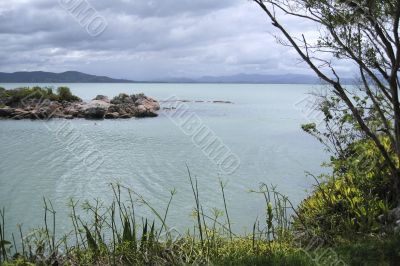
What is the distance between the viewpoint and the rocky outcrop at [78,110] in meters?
40.9

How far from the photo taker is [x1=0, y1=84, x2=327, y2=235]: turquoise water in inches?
473

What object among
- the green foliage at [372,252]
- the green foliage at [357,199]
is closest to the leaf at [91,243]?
the green foliage at [372,252]

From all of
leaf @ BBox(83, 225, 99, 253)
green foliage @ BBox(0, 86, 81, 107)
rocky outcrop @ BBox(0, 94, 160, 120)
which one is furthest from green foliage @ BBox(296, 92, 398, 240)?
green foliage @ BBox(0, 86, 81, 107)

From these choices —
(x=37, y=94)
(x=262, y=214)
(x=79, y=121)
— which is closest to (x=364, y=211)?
(x=262, y=214)

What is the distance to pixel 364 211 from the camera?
261 inches

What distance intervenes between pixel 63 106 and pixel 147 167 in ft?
99.2

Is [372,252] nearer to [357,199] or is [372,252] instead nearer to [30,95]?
[357,199]

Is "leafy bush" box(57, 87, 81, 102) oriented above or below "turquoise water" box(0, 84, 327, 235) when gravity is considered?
above

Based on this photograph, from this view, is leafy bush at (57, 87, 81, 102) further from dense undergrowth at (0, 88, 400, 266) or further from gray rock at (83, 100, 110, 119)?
dense undergrowth at (0, 88, 400, 266)

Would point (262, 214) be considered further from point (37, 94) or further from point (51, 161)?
point (37, 94)

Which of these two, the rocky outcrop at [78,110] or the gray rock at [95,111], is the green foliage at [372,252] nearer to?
the rocky outcrop at [78,110]

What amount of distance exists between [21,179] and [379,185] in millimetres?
12218

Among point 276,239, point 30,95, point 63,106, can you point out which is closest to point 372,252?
point 276,239

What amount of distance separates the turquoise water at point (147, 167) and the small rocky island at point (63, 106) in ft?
24.6
